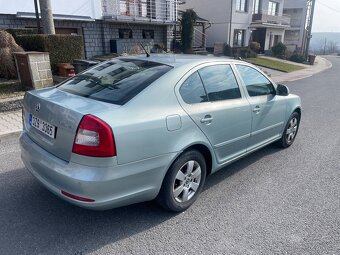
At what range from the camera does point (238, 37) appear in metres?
27.7

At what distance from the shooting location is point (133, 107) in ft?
8.13

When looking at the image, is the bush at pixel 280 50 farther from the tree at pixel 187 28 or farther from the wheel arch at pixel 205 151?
the wheel arch at pixel 205 151

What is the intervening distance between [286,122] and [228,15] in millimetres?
22704

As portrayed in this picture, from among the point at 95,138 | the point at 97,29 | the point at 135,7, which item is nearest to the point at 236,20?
the point at 135,7

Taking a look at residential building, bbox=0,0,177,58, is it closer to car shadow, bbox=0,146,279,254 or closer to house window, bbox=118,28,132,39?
house window, bbox=118,28,132,39

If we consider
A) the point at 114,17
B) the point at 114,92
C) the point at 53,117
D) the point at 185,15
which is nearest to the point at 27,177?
the point at 53,117

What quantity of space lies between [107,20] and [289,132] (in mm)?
12144

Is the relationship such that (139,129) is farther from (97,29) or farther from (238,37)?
(238,37)

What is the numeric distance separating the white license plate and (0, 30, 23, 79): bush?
5965mm

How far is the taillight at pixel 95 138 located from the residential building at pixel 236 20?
2492cm

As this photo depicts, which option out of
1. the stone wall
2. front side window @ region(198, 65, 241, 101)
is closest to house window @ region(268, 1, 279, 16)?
the stone wall

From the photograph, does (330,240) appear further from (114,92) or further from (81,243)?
(114,92)

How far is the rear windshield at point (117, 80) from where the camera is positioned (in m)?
2.65

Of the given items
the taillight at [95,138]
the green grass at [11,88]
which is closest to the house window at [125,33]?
the green grass at [11,88]
